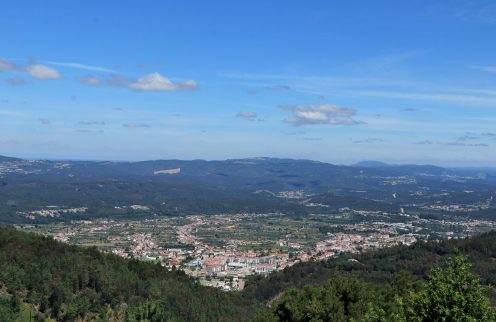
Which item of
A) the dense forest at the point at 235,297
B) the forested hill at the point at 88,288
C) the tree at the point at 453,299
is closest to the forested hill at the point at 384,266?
the dense forest at the point at 235,297

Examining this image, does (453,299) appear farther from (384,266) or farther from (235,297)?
(384,266)

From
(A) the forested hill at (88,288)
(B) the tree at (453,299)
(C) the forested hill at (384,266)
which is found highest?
(B) the tree at (453,299)

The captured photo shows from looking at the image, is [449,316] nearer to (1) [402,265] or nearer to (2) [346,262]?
(1) [402,265]

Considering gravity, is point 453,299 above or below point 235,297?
above

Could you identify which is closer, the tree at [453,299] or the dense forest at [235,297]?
the tree at [453,299]

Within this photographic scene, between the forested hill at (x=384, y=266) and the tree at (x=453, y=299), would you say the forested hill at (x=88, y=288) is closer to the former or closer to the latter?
the forested hill at (x=384, y=266)

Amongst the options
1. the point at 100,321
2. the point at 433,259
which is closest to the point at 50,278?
the point at 100,321

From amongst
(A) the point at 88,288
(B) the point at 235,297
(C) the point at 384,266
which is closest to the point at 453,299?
(A) the point at 88,288
